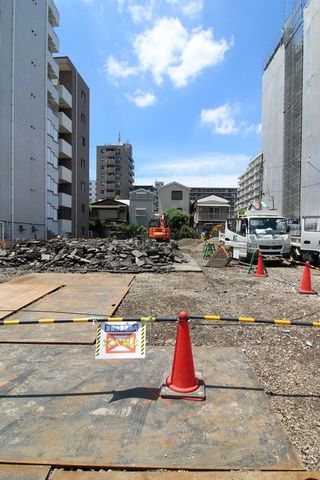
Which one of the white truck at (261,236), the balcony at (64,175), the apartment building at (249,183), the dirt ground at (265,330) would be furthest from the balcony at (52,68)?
the apartment building at (249,183)

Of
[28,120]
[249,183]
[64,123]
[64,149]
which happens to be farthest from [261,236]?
[249,183]

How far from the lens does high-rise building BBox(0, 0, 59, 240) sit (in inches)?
1128

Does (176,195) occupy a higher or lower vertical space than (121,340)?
higher

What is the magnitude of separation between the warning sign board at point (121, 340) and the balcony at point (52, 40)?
132 ft

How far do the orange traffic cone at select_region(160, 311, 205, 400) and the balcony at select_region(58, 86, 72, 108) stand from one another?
133 ft

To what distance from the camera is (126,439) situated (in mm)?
3178

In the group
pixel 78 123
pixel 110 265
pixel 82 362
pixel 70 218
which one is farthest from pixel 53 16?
pixel 82 362

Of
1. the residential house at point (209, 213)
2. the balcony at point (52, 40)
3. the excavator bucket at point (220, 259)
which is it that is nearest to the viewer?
the excavator bucket at point (220, 259)

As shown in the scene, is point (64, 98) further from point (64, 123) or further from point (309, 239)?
point (309, 239)

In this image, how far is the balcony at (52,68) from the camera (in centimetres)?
3725

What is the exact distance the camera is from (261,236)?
58.8 ft

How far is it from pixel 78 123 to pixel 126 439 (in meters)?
45.7

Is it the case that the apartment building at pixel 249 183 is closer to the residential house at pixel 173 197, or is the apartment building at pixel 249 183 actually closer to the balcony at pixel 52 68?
the residential house at pixel 173 197

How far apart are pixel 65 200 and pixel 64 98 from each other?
10.6 meters
